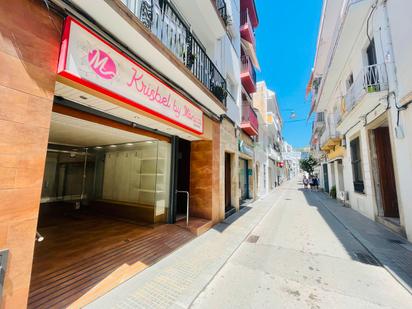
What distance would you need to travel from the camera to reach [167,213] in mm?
5762

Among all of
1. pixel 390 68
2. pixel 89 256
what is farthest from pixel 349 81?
pixel 89 256

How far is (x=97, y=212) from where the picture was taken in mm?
7039

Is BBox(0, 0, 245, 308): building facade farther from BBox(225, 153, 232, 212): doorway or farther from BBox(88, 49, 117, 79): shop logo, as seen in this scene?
BBox(225, 153, 232, 212): doorway

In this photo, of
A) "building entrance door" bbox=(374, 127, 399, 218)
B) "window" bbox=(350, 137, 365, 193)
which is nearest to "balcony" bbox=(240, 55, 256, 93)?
"window" bbox=(350, 137, 365, 193)

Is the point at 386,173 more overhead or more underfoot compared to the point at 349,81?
more underfoot

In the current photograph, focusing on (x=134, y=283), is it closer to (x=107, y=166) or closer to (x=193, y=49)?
(x=107, y=166)

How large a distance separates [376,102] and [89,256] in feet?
30.3

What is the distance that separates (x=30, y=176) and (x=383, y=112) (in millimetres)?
8811

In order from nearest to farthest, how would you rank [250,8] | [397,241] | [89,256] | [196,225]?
[89,256], [397,241], [196,225], [250,8]

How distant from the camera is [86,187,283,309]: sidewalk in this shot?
2525 millimetres

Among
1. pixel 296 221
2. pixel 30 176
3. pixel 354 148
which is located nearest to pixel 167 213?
pixel 30 176

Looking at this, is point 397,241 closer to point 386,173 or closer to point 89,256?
point 386,173

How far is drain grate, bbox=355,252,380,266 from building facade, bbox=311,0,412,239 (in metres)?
1.93

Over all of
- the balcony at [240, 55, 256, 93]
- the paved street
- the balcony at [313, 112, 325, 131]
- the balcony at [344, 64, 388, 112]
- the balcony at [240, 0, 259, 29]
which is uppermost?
the balcony at [240, 0, 259, 29]
